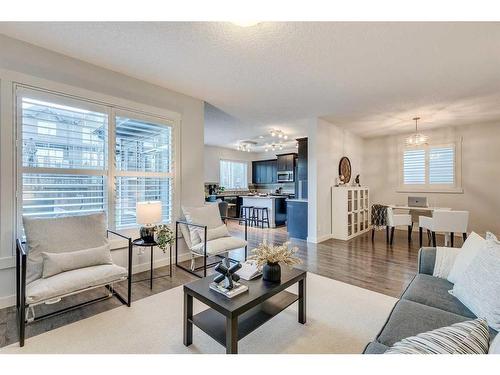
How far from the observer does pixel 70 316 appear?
2160 mm

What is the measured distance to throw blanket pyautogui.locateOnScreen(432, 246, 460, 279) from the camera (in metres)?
1.99

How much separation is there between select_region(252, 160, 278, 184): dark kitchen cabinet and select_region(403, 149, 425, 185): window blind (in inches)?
159

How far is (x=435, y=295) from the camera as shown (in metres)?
1.67

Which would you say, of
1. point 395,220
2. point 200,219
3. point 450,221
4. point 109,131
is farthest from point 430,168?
point 109,131

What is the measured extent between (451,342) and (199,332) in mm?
1630

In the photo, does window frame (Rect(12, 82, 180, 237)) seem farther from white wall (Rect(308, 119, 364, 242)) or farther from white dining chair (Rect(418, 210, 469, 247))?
white dining chair (Rect(418, 210, 469, 247))

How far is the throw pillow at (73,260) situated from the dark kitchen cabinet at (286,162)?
669 centimetres

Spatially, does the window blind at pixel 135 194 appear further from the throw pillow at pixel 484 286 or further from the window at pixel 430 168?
the window at pixel 430 168

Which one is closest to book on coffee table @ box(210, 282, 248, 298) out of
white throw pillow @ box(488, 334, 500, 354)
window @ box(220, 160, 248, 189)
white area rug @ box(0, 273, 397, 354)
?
white area rug @ box(0, 273, 397, 354)

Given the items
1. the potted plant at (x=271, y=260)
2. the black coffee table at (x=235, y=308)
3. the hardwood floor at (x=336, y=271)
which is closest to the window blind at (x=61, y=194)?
the hardwood floor at (x=336, y=271)

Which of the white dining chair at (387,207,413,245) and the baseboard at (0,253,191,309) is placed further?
the white dining chair at (387,207,413,245)

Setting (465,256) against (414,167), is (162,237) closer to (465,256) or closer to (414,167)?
(465,256)

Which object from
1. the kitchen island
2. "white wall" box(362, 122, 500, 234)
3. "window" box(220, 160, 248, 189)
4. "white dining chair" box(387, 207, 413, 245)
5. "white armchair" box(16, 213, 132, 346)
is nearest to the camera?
"white armchair" box(16, 213, 132, 346)
